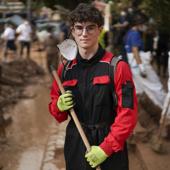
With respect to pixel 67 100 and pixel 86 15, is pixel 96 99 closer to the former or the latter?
pixel 67 100

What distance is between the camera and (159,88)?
927cm

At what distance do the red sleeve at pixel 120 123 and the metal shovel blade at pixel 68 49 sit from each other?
39cm

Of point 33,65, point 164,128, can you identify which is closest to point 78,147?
point 164,128

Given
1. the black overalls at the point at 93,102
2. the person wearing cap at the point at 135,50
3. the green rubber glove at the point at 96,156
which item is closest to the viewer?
the green rubber glove at the point at 96,156

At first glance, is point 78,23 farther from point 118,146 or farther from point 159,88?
point 159,88

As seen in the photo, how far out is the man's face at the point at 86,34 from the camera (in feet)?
10.5

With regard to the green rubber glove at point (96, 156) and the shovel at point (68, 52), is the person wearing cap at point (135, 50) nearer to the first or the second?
the shovel at point (68, 52)

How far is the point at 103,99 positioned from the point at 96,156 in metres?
0.40

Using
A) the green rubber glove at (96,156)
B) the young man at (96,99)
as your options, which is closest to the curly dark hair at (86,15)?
the young man at (96,99)

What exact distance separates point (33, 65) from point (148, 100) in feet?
30.2

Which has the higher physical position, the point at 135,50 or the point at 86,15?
the point at 86,15

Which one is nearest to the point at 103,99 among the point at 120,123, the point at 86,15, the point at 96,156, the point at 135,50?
the point at 120,123

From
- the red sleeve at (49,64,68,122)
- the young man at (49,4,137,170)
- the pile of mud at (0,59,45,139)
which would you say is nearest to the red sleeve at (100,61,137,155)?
the young man at (49,4,137,170)

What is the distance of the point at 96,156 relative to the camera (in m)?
3.05
